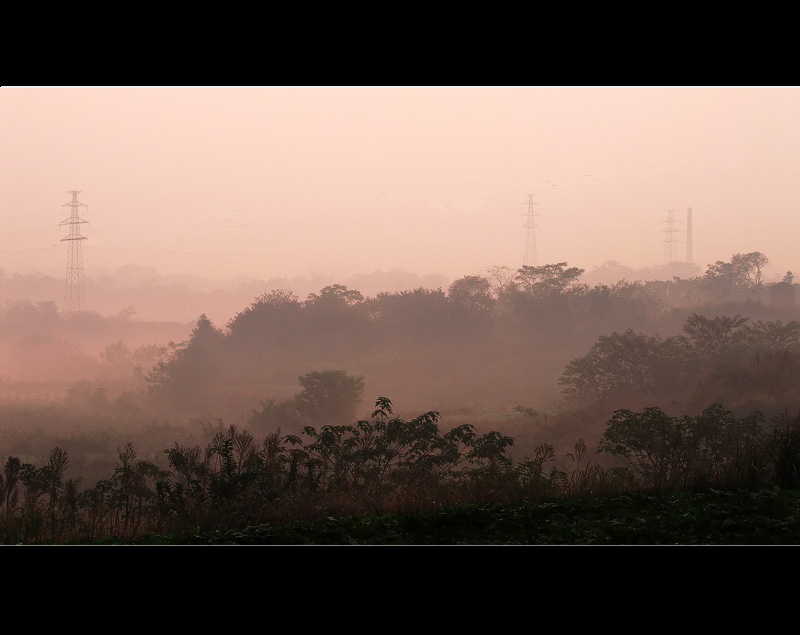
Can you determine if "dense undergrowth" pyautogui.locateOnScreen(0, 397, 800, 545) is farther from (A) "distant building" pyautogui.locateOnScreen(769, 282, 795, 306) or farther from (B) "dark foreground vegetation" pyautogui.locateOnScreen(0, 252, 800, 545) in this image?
(A) "distant building" pyautogui.locateOnScreen(769, 282, 795, 306)

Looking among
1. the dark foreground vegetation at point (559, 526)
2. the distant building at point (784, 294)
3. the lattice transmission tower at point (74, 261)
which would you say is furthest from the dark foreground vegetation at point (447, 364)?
the dark foreground vegetation at point (559, 526)

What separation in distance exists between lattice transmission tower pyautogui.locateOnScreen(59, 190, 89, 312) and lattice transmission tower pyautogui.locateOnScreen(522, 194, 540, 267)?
748 cm

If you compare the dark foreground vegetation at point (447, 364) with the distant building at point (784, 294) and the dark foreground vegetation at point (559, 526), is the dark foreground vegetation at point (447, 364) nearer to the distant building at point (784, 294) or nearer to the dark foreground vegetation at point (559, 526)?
the distant building at point (784, 294)

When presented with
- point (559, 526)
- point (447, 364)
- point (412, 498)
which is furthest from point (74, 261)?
point (559, 526)

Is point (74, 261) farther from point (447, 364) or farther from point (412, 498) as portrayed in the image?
point (412, 498)

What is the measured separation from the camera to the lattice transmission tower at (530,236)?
41.8 ft

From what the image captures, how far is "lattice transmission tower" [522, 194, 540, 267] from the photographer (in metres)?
12.7

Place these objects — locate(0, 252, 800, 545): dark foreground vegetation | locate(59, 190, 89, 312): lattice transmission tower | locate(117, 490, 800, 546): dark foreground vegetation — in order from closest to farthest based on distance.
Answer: locate(117, 490, 800, 546): dark foreground vegetation < locate(0, 252, 800, 545): dark foreground vegetation < locate(59, 190, 89, 312): lattice transmission tower

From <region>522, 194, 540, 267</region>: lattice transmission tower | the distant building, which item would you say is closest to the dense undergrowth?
<region>522, 194, 540, 267</region>: lattice transmission tower
